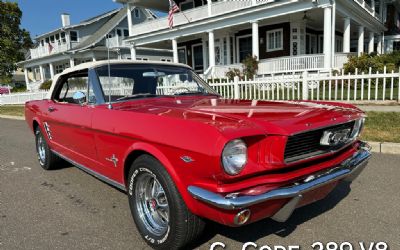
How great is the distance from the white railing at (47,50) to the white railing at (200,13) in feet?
47.5

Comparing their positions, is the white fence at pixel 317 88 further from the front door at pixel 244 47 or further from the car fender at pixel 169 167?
the front door at pixel 244 47

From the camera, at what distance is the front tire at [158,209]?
2.45 meters

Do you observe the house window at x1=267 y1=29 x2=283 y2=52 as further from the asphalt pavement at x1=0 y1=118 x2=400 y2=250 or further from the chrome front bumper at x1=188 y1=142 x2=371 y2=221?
the chrome front bumper at x1=188 y1=142 x2=371 y2=221

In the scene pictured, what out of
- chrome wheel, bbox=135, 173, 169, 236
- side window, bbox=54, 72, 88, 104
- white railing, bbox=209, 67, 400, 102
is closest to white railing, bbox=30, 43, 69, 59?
white railing, bbox=209, 67, 400, 102

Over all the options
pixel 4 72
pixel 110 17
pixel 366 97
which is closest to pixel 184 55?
pixel 110 17

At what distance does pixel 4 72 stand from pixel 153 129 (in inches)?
1834

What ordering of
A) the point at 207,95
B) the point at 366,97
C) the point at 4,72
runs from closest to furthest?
the point at 207,95, the point at 366,97, the point at 4,72

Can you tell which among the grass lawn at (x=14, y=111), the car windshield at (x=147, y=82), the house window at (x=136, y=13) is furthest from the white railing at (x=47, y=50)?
the car windshield at (x=147, y=82)

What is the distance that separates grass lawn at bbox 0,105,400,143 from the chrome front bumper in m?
3.62

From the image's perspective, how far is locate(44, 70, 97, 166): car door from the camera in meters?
3.72

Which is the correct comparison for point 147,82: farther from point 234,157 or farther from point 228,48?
point 228,48

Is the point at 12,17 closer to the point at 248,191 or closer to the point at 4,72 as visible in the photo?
the point at 4,72

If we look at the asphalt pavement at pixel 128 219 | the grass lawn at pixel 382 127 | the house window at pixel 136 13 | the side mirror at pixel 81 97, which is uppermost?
the house window at pixel 136 13

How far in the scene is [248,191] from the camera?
2193 millimetres
